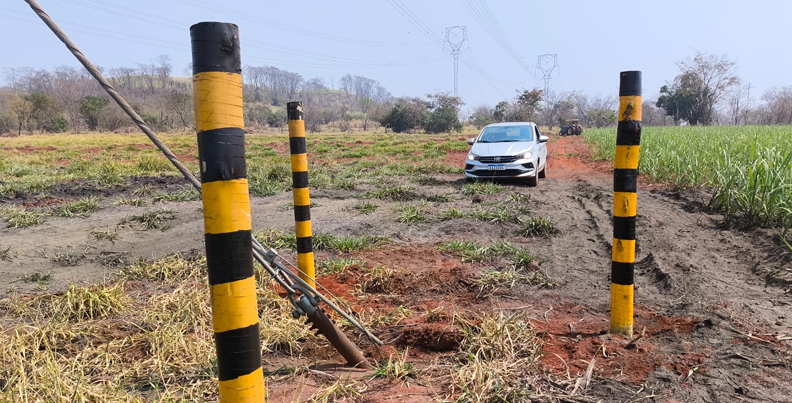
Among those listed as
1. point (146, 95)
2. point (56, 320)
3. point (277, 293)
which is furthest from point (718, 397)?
point (146, 95)

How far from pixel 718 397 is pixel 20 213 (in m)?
9.10

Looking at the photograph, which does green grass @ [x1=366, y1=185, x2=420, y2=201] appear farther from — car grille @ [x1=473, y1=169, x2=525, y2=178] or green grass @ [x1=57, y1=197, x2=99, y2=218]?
green grass @ [x1=57, y1=197, x2=99, y2=218]

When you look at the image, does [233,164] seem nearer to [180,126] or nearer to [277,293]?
[277,293]

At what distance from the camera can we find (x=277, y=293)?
3.53m

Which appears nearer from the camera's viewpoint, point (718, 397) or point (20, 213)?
point (718, 397)

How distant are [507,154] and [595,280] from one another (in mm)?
6424

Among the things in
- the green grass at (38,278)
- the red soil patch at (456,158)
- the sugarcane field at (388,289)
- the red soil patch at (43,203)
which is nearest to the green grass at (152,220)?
the sugarcane field at (388,289)

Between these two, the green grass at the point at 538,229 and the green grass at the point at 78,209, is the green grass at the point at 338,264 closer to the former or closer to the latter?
the green grass at the point at 538,229

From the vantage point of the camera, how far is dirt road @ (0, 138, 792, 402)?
2357mm

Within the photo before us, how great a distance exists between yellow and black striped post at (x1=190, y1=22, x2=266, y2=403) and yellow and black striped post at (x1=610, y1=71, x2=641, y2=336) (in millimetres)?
2078

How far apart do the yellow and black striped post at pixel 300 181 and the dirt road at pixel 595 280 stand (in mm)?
557

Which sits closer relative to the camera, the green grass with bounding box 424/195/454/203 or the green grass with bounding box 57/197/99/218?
the green grass with bounding box 57/197/99/218

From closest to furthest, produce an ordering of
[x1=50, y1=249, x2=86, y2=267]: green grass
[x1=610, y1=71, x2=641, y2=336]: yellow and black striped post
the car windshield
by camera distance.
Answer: [x1=610, y1=71, x2=641, y2=336]: yellow and black striped post, [x1=50, y1=249, x2=86, y2=267]: green grass, the car windshield

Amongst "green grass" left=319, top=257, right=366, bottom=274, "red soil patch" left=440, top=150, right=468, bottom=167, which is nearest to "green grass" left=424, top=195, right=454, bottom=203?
"green grass" left=319, top=257, right=366, bottom=274
